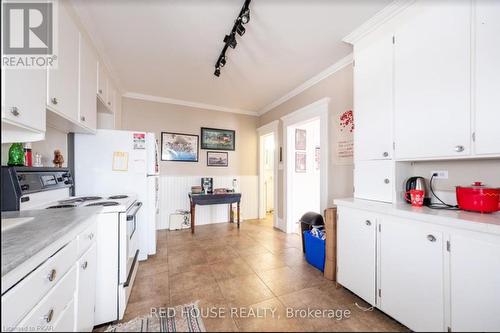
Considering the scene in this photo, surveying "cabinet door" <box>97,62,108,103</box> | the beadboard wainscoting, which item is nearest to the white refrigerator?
"cabinet door" <box>97,62,108,103</box>

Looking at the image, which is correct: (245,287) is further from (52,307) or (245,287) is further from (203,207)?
(203,207)

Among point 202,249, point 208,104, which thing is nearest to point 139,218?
point 202,249

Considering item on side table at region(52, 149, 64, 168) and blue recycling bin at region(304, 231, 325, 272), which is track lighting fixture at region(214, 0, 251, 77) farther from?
blue recycling bin at region(304, 231, 325, 272)

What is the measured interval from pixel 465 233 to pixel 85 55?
3.17m

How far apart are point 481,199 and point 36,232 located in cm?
244

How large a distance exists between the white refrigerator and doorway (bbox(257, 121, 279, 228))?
7.30 ft

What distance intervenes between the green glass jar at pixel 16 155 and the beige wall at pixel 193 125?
7.46 feet

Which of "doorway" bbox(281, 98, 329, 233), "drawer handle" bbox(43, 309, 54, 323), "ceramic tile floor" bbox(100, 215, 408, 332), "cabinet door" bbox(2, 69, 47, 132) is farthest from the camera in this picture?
"doorway" bbox(281, 98, 329, 233)

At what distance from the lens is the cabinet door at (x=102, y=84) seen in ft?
7.28

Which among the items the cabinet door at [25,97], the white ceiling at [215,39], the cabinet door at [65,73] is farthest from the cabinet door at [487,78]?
the cabinet door at [65,73]

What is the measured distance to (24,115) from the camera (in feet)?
3.56

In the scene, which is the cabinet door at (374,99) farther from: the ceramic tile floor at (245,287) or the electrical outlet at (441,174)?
the ceramic tile floor at (245,287)

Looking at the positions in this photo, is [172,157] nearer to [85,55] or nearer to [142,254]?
[142,254]

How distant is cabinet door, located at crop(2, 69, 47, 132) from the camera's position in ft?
3.21
